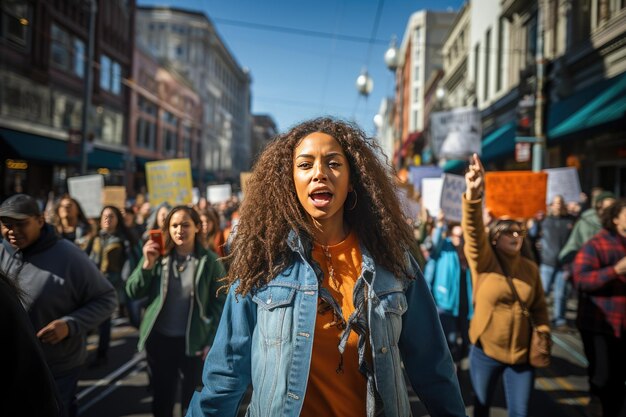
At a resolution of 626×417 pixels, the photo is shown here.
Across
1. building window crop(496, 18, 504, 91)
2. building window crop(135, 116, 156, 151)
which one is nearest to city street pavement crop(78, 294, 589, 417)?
building window crop(496, 18, 504, 91)

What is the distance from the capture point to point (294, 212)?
6.48 ft

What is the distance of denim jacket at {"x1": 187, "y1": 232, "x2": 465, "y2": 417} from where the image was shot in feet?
5.58

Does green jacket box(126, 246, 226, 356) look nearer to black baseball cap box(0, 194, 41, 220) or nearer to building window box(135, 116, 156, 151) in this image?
black baseball cap box(0, 194, 41, 220)

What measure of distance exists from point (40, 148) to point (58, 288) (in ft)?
62.9

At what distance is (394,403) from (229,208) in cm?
1191

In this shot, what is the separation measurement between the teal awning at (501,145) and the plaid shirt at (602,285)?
10.4 m

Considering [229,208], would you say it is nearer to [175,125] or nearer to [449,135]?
[449,135]

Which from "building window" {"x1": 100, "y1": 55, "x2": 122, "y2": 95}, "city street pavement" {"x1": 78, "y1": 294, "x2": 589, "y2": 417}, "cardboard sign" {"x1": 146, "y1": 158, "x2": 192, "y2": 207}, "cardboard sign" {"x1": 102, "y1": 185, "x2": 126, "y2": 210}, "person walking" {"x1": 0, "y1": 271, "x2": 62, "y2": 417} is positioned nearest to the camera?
"person walking" {"x1": 0, "y1": 271, "x2": 62, "y2": 417}

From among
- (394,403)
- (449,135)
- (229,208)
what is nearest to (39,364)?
(394,403)

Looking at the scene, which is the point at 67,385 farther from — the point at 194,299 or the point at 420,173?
the point at 420,173

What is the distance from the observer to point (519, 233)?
361 centimetres

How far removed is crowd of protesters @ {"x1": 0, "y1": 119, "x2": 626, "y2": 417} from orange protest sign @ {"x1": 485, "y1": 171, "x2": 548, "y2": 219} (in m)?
0.75

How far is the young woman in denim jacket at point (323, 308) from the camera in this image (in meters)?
1.72

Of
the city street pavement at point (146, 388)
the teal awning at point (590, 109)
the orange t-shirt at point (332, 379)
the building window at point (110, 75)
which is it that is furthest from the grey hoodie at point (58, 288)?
the building window at point (110, 75)
